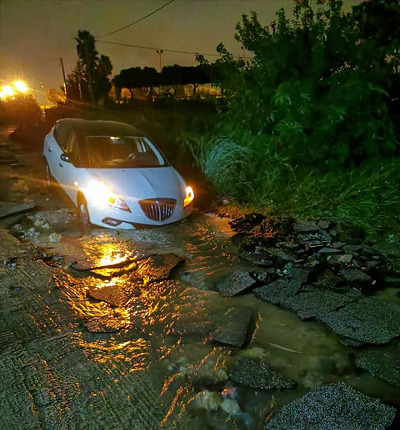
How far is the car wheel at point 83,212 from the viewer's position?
18.9 ft

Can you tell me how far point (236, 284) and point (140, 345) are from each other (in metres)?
1.45

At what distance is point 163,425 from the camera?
7.37 feet

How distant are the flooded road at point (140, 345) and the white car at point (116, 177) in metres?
0.75

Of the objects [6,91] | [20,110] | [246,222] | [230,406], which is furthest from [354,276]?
[6,91]

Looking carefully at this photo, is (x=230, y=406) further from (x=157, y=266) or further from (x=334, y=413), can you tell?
(x=157, y=266)

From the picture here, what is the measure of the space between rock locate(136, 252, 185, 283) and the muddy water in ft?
0.40

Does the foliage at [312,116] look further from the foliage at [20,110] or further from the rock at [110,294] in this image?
the foliage at [20,110]

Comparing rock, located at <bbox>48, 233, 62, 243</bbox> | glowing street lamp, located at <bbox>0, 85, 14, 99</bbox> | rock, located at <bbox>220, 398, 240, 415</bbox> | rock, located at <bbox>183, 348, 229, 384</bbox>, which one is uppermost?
glowing street lamp, located at <bbox>0, 85, 14, 99</bbox>

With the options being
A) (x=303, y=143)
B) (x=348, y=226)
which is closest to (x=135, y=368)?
(x=348, y=226)

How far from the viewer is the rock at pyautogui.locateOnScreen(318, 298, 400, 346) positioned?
3.11 meters

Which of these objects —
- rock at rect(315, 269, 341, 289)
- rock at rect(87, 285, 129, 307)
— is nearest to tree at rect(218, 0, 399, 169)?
rock at rect(315, 269, 341, 289)

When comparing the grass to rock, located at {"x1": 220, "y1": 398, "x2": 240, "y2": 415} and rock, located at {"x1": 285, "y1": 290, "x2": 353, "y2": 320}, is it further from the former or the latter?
rock, located at {"x1": 220, "y1": 398, "x2": 240, "y2": 415}

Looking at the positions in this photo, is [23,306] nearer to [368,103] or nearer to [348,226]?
[348,226]

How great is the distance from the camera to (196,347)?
3.02 meters
